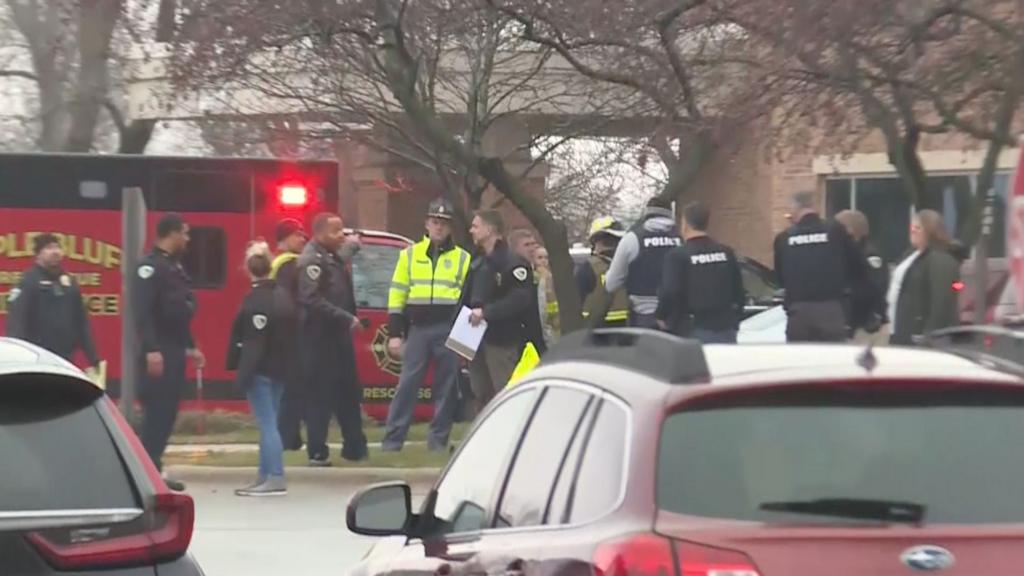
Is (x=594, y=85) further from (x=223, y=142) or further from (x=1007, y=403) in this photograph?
(x=1007, y=403)

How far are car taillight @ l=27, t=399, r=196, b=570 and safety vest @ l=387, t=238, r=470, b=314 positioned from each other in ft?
31.8

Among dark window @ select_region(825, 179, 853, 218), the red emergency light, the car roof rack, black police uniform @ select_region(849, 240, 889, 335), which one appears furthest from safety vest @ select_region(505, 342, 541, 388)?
dark window @ select_region(825, 179, 853, 218)

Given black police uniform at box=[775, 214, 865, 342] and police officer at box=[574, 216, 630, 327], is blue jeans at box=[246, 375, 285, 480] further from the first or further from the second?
black police uniform at box=[775, 214, 865, 342]

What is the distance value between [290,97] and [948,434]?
1707cm

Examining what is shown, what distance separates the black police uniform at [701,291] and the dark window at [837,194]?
53.4 ft

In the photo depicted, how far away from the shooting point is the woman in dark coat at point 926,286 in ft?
43.5

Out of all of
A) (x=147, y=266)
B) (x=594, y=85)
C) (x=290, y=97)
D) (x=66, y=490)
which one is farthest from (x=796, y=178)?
(x=66, y=490)

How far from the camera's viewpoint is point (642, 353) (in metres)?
4.72

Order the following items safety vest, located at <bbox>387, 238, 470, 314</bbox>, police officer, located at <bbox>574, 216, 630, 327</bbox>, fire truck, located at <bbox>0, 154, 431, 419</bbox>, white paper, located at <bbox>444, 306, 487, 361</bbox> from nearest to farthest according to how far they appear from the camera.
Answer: white paper, located at <bbox>444, 306, 487, 361</bbox> → safety vest, located at <bbox>387, 238, 470, 314</bbox> → police officer, located at <bbox>574, 216, 630, 327</bbox> → fire truck, located at <bbox>0, 154, 431, 419</bbox>

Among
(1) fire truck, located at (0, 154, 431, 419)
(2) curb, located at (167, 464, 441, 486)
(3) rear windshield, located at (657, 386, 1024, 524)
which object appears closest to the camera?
(3) rear windshield, located at (657, 386, 1024, 524)

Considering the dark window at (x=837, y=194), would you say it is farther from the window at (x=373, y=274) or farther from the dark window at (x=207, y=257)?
the dark window at (x=207, y=257)

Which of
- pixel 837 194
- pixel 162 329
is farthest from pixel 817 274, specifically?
pixel 837 194

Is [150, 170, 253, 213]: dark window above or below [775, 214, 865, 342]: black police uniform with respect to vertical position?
above

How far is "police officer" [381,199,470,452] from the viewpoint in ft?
49.6
